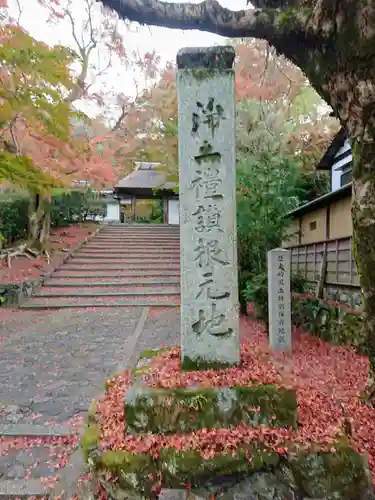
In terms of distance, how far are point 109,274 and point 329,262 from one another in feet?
27.2

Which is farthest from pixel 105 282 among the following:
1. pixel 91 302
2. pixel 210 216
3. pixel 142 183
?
pixel 142 183

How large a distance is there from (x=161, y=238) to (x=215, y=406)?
1682cm

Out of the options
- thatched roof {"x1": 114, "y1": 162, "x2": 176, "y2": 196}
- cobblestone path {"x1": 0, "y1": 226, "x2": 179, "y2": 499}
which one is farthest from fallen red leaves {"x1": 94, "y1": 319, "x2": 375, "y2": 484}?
thatched roof {"x1": 114, "y1": 162, "x2": 176, "y2": 196}

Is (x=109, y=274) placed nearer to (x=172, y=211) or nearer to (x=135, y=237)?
(x=135, y=237)

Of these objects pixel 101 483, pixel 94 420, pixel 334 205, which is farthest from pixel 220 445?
pixel 334 205

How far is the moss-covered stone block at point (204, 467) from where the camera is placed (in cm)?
238

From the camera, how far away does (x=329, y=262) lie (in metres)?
8.48

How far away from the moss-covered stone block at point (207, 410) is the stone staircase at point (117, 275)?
7830mm

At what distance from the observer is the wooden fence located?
738cm

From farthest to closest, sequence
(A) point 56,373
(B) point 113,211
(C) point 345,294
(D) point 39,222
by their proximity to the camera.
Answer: (B) point 113,211 < (D) point 39,222 < (C) point 345,294 < (A) point 56,373

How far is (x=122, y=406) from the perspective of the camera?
291cm

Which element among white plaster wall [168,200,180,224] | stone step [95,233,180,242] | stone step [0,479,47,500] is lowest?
stone step [0,479,47,500]

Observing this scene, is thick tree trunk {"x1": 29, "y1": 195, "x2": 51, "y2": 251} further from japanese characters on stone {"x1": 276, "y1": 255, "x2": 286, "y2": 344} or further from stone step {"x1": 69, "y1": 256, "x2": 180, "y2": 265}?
japanese characters on stone {"x1": 276, "y1": 255, "x2": 286, "y2": 344}

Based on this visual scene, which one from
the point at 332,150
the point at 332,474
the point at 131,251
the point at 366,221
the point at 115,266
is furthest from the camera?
the point at 131,251
